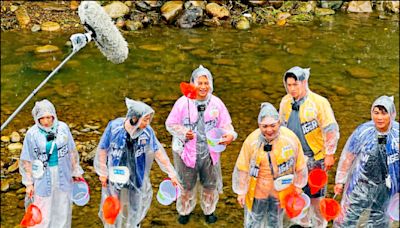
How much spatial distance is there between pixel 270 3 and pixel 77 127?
772 cm

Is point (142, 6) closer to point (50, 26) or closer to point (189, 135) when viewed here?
point (50, 26)

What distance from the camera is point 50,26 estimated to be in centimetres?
1329

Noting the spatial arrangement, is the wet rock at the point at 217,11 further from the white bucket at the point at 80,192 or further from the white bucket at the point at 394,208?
the white bucket at the point at 394,208

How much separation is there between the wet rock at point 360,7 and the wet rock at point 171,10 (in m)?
4.55

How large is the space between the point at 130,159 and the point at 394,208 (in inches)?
93.8

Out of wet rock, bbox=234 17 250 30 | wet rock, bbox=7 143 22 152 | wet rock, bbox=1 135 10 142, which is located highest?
wet rock, bbox=234 17 250 30

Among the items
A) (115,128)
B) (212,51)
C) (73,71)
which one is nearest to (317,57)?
(212,51)

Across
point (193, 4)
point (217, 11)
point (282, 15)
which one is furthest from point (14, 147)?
point (282, 15)

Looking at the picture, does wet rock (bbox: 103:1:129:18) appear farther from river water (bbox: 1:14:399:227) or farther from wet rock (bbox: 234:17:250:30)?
wet rock (bbox: 234:17:250:30)

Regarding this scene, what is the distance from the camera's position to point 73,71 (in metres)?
11.0

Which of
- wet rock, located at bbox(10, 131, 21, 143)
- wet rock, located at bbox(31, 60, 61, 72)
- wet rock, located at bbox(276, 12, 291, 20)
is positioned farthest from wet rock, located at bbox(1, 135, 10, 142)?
wet rock, located at bbox(276, 12, 291, 20)

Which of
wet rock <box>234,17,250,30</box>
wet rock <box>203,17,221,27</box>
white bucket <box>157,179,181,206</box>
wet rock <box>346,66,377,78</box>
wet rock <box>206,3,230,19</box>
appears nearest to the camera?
white bucket <box>157,179,181,206</box>

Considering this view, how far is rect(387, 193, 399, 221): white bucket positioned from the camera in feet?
16.2

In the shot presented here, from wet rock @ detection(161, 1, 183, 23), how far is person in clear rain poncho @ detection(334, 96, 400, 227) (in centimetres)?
908
